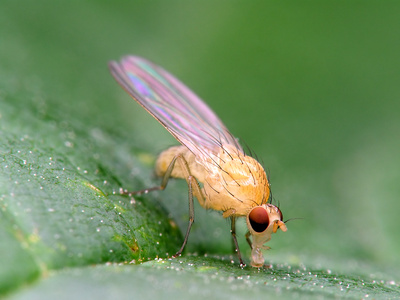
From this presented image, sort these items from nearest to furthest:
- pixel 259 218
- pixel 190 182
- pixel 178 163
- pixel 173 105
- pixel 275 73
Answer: pixel 259 218, pixel 190 182, pixel 178 163, pixel 173 105, pixel 275 73

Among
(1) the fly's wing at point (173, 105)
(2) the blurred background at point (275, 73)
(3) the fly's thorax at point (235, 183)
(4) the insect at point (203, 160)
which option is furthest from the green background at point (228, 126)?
(1) the fly's wing at point (173, 105)

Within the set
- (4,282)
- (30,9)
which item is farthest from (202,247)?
(30,9)

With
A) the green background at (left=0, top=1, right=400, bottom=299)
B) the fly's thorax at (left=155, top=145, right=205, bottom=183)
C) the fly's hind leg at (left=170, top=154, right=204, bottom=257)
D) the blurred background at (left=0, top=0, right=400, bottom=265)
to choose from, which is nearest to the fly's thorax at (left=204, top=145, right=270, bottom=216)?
the fly's hind leg at (left=170, top=154, right=204, bottom=257)

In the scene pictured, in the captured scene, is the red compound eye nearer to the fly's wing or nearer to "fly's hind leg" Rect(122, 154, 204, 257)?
"fly's hind leg" Rect(122, 154, 204, 257)

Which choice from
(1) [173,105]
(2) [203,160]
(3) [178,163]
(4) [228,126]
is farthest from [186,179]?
(4) [228,126]

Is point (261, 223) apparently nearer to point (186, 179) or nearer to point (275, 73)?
point (186, 179)

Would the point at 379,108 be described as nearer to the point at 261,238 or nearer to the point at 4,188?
the point at 261,238
